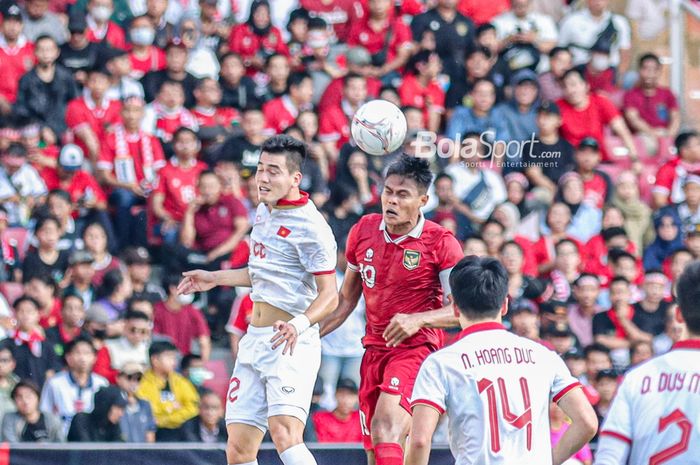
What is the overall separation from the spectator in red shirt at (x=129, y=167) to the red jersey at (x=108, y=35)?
1.50 meters

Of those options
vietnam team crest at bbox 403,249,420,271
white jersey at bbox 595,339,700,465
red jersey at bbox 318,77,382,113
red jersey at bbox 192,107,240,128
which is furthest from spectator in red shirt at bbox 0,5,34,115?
white jersey at bbox 595,339,700,465

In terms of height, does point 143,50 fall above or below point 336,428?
above

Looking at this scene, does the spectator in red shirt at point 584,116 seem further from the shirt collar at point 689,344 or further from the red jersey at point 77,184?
the shirt collar at point 689,344

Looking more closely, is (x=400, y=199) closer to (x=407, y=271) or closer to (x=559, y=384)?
(x=407, y=271)

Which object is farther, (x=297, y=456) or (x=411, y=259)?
(x=411, y=259)

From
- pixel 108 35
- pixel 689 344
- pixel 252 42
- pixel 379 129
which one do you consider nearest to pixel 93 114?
pixel 108 35

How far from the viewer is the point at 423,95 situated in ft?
50.5

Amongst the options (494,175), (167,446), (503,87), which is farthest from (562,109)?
(167,446)

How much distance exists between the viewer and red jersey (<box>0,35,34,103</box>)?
14430 mm

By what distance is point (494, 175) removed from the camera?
1434cm

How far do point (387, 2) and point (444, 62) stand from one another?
1.19 metres

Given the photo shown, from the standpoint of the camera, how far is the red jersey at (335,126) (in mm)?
14719

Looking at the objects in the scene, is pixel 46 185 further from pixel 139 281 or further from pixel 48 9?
pixel 48 9

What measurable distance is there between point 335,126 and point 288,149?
6980 millimetres
